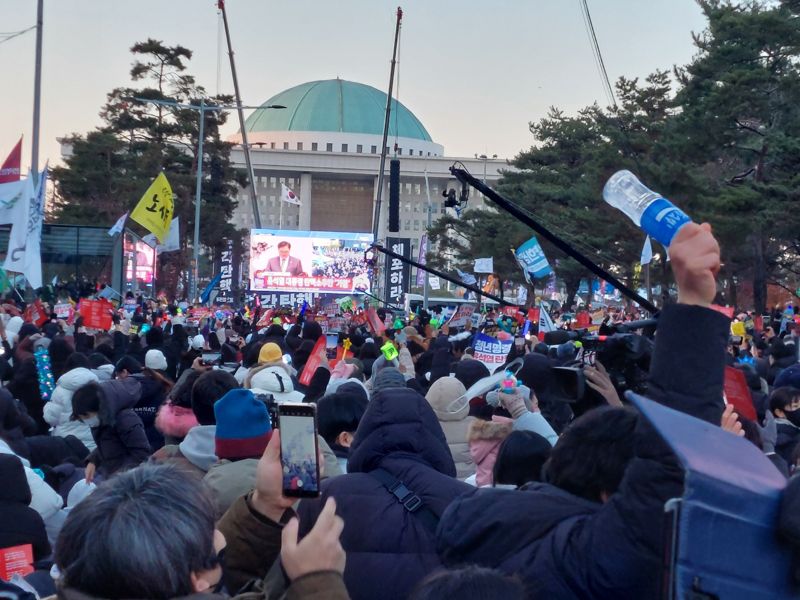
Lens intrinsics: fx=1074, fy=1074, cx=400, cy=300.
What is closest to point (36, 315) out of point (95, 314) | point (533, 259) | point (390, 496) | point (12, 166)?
point (95, 314)

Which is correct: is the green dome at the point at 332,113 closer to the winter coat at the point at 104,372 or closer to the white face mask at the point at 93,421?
the winter coat at the point at 104,372

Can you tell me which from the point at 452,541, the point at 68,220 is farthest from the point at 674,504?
the point at 68,220

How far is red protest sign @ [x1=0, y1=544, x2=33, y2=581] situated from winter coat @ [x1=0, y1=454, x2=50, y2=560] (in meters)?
0.03

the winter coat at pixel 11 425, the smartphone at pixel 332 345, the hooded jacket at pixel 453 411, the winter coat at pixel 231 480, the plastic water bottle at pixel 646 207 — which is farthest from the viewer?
the smartphone at pixel 332 345

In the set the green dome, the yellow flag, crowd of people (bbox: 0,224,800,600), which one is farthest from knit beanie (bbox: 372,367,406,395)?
the green dome

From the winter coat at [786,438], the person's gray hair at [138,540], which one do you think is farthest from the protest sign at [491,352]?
the person's gray hair at [138,540]

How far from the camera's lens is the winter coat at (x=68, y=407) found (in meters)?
6.95

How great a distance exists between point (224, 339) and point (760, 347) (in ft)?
26.3

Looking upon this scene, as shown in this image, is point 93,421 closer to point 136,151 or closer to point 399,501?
point 399,501

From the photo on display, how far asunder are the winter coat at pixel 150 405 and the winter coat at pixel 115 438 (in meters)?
1.16

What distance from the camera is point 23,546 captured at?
156 inches

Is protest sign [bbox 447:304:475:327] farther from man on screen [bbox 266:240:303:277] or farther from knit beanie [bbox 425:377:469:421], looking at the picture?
man on screen [bbox 266:240:303:277]

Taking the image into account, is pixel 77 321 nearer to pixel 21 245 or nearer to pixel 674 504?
pixel 21 245

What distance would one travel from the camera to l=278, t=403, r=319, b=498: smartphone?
2.45 m
